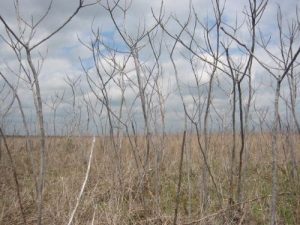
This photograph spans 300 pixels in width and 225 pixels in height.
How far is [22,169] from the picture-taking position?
352 inches

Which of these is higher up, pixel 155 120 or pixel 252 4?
pixel 252 4

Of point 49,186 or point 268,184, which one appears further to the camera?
point 49,186

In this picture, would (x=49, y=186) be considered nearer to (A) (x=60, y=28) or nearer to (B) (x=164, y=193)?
(B) (x=164, y=193)

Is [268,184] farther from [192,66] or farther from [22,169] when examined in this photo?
[22,169]

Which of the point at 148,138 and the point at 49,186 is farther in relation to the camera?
the point at 49,186

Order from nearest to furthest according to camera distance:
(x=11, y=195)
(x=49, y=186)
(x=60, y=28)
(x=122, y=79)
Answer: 1. (x=60, y=28)
2. (x=122, y=79)
3. (x=11, y=195)
4. (x=49, y=186)

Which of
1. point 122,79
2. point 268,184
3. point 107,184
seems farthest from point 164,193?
point 122,79

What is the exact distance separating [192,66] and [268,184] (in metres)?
2.92

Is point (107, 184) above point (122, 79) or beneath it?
beneath

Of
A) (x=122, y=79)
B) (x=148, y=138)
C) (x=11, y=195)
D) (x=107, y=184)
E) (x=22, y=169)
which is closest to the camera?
(x=148, y=138)

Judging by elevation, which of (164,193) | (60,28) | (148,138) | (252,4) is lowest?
(164,193)

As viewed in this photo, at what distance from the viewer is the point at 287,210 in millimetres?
4145

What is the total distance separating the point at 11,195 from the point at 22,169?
4.03m

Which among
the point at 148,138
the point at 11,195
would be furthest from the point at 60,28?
the point at 11,195
